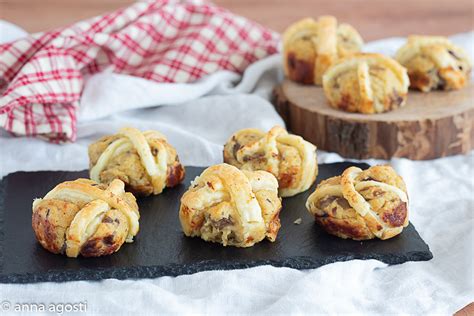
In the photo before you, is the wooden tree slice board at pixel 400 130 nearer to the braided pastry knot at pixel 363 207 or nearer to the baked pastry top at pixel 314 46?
the baked pastry top at pixel 314 46

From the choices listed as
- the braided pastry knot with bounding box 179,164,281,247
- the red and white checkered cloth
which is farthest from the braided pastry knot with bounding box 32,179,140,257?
the red and white checkered cloth

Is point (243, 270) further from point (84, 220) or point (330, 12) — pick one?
point (330, 12)

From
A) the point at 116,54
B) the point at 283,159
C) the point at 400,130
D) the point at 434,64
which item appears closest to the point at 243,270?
the point at 283,159

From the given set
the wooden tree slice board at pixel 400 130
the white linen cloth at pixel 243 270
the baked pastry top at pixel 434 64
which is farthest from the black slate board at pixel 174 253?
the baked pastry top at pixel 434 64

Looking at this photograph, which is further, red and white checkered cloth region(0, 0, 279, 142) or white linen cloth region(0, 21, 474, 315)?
red and white checkered cloth region(0, 0, 279, 142)

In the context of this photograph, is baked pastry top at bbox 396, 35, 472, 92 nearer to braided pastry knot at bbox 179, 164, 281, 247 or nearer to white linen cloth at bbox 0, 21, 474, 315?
white linen cloth at bbox 0, 21, 474, 315
